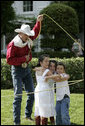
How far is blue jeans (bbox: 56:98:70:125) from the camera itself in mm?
2693

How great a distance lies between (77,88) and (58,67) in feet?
7.44

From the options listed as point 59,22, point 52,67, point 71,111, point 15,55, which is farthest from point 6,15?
point 52,67

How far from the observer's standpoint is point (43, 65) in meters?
2.86

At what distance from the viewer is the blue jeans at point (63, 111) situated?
2693mm

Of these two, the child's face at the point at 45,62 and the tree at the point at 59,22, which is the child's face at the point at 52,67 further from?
the tree at the point at 59,22

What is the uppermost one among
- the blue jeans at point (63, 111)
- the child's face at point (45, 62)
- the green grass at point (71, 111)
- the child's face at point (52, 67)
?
the child's face at point (45, 62)

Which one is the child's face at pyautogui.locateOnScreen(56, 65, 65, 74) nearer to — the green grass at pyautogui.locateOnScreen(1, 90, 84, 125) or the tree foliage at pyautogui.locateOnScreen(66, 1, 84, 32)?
the green grass at pyautogui.locateOnScreen(1, 90, 84, 125)

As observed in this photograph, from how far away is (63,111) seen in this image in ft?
8.84

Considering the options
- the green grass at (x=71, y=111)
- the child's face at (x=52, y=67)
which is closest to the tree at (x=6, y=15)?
the green grass at (x=71, y=111)

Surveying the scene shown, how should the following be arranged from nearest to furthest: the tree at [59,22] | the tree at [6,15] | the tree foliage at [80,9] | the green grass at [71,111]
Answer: the green grass at [71,111], the tree at [59,22], the tree at [6,15], the tree foliage at [80,9]

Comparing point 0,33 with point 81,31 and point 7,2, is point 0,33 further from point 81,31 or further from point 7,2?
point 81,31

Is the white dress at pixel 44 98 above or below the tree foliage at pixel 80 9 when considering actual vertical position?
below

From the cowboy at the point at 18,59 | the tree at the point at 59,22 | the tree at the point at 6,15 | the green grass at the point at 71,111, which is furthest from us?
the tree at the point at 6,15

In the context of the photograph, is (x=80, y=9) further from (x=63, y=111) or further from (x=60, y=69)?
(x=63, y=111)
